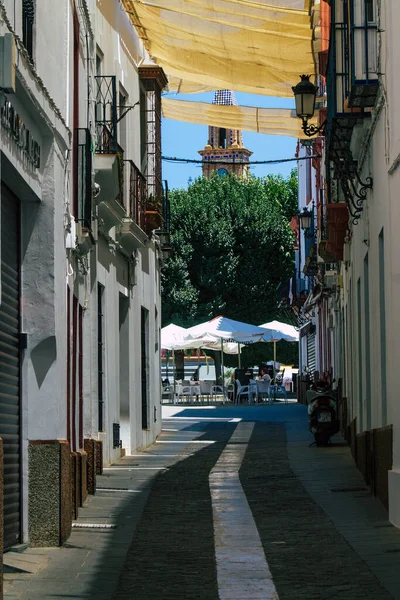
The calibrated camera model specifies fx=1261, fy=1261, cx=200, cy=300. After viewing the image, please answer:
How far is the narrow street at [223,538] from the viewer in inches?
315

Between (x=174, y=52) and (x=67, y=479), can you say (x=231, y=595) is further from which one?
(x=174, y=52)

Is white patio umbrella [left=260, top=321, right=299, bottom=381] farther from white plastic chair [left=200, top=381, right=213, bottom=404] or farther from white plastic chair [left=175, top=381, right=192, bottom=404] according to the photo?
white plastic chair [left=175, top=381, right=192, bottom=404]

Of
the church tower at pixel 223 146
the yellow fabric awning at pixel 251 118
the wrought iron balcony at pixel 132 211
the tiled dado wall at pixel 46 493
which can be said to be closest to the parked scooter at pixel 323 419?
the wrought iron balcony at pixel 132 211

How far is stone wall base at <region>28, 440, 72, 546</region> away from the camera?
32.8 feet

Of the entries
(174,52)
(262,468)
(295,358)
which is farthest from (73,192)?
(295,358)

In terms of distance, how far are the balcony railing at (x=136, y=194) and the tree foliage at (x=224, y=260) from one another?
36.6 m

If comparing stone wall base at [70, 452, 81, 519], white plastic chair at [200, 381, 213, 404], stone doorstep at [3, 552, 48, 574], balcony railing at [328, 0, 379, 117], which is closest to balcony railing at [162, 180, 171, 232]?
balcony railing at [328, 0, 379, 117]

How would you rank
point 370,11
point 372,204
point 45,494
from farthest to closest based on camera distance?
point 372,204 → point 370,11 → point 45,494

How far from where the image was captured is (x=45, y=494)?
10.0 meters

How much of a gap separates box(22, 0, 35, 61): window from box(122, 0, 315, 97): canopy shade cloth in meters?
8.85

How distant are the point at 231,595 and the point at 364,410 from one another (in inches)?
347

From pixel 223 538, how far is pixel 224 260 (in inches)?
1961

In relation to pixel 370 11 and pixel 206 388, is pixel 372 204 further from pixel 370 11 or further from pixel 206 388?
pixel 206 388

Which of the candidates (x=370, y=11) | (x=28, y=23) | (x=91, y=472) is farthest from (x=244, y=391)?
(x=28, y=23)
